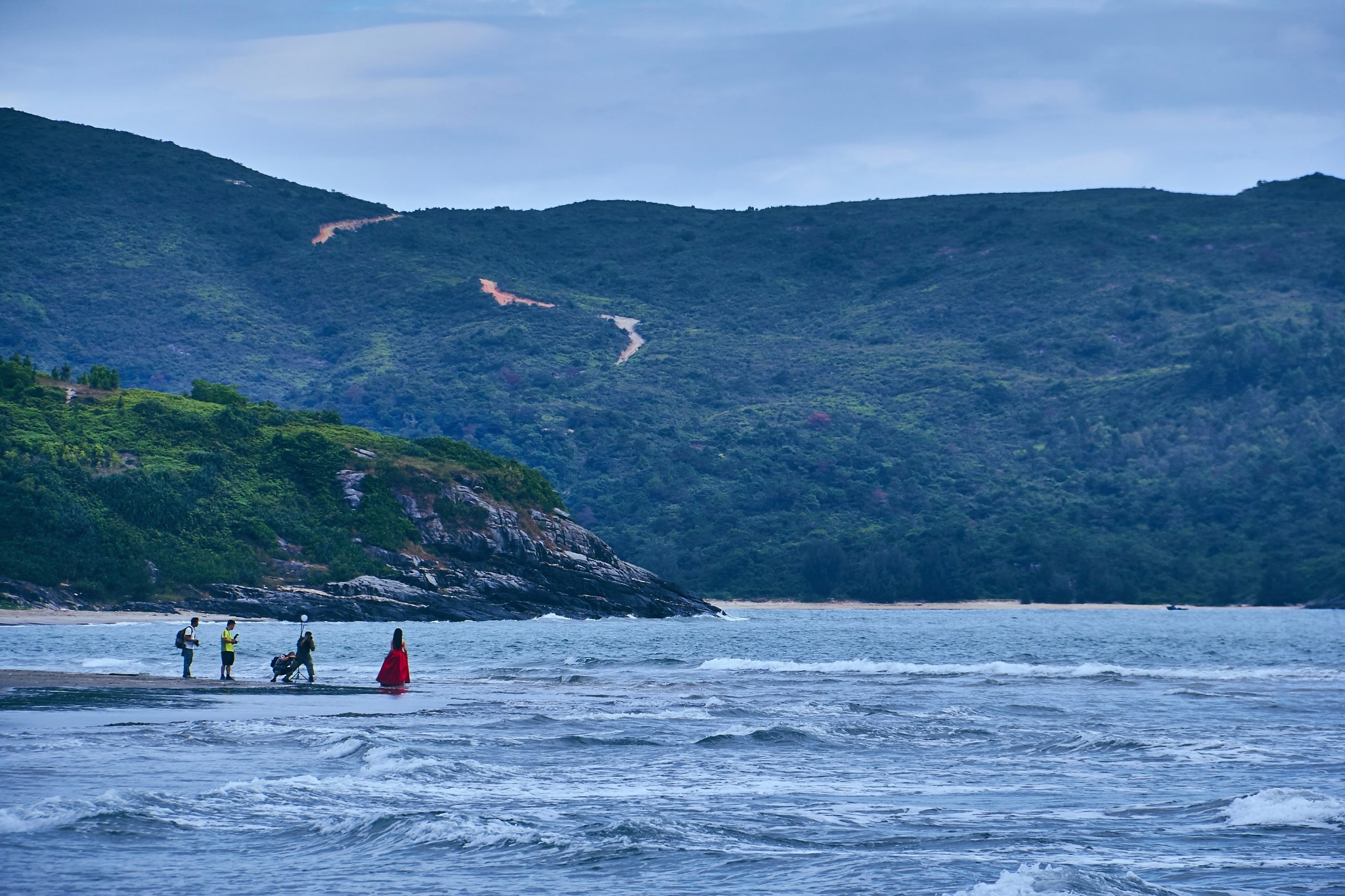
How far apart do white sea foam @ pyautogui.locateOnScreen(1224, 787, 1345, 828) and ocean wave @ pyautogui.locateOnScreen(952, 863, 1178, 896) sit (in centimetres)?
432

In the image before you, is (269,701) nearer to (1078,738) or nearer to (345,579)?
(1078,738)

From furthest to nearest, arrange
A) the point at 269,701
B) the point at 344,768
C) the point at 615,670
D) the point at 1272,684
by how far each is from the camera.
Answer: the point at 615,670
the point at 1272,684
the point at 269,701
the point at 344,768

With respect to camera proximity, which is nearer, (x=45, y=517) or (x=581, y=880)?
(x=581, y=880)

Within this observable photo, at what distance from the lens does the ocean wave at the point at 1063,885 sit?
15086 millimetres

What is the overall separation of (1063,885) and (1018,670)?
34.8 meters

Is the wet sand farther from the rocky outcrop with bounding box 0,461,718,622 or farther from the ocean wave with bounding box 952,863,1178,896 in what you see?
the rocky outcrop with bounding box 0,461,718,622

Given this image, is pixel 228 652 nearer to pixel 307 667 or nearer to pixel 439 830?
pixel 307 667

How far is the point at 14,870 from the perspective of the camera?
15164 mm

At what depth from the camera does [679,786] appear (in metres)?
22.4

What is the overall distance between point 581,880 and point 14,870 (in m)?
5.70

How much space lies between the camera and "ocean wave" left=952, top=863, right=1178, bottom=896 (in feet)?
49.5

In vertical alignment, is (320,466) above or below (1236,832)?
above

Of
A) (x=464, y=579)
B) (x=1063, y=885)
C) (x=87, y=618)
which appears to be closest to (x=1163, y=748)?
(x=1063, y=885)

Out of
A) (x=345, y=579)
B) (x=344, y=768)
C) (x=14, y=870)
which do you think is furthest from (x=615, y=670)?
(x=345, y=579)
